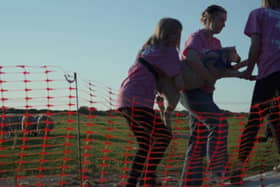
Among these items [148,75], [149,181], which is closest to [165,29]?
[148,75]

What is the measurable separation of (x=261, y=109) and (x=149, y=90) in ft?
3.38

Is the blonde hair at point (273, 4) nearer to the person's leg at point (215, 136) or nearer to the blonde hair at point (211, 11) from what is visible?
the blonde hair at point (211, 11)

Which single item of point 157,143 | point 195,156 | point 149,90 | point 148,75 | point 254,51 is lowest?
point 195,156

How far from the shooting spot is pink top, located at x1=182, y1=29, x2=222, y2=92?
3430mm

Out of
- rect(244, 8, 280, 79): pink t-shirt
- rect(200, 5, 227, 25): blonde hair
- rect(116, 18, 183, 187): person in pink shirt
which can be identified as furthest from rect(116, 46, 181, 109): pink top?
rect(244, 8, 280, 79): pink t-shirt

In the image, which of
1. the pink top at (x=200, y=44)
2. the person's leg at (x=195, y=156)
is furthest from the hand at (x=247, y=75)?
the person's leg at (x=195, y=156)

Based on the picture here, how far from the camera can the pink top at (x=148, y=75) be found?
3141mm

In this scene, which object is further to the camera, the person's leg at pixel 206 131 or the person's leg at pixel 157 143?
the person's leg at pixel 206 131

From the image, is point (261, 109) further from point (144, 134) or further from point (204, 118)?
point (144, 134)

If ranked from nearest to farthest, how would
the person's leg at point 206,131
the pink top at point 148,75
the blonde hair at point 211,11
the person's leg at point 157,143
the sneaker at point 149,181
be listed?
1. the pink top at point 148,75
2. the person's leg at point 157,143
3. the person's leg at point 206,131
4. the sneaker at point 149,181
5. the blonde hair at point 211,11

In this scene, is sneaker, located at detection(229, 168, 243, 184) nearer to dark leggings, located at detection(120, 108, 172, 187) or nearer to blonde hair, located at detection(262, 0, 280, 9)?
dark leggings, located at detection(120, 108, 172, 187)

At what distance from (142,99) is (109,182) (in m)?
1.86

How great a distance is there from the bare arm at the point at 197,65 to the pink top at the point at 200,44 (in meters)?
0.06

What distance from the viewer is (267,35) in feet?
11.0
